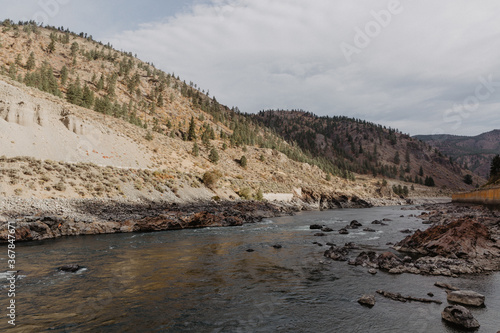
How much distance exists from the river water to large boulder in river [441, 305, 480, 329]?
295mm

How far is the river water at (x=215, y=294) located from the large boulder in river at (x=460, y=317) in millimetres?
295

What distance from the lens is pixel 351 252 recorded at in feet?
67.4

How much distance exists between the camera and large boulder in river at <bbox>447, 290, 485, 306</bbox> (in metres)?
10.3

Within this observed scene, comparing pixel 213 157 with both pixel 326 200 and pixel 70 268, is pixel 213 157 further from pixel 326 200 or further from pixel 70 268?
pixel 70 268

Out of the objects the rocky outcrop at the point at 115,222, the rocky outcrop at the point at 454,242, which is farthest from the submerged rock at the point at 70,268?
the rocky outcrop at the point at 454,242

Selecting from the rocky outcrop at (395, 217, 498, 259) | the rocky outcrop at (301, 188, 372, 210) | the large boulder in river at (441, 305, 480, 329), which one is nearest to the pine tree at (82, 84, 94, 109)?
the rocky outcrop at (301, 188, 372, 210)

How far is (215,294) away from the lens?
12156 mm

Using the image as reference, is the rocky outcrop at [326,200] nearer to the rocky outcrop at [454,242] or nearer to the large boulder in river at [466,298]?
the rocky outcrop at [454,242]

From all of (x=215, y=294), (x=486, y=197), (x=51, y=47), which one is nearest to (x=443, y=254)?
(x=215, y=294)

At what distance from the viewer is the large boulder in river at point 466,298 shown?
10255 millimetres

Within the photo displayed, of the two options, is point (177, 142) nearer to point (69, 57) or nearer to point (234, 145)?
point (234, 145)

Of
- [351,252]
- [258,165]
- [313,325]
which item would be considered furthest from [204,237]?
[258,165]

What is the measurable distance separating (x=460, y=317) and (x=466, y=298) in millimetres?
2398

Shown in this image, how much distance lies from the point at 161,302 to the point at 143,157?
5517 centimetres
